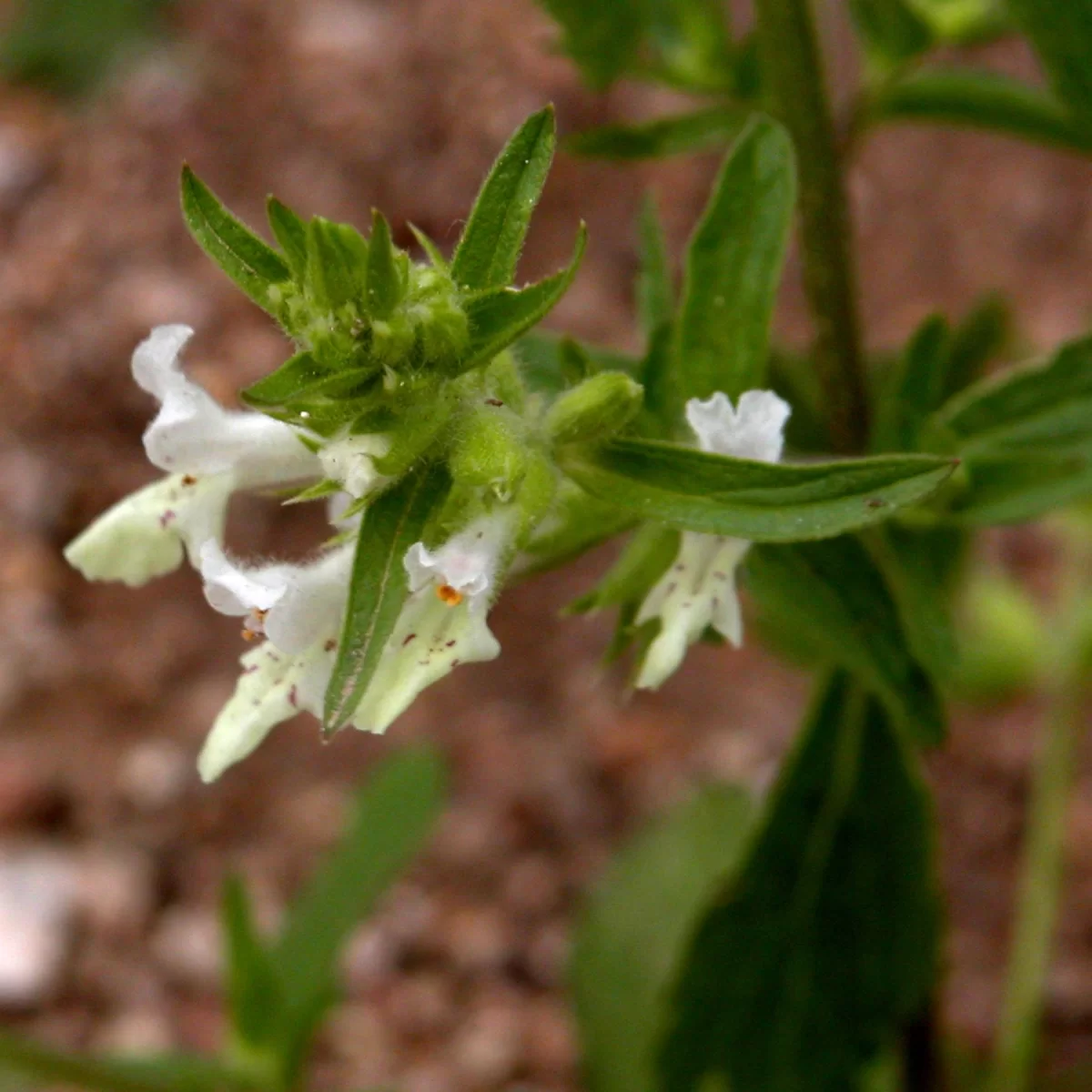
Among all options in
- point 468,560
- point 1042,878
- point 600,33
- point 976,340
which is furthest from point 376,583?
point 1042,878

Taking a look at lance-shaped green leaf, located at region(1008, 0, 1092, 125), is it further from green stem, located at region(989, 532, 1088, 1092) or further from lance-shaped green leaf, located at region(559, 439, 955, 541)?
green stem, located at region(989, 532, 1088, 1092)

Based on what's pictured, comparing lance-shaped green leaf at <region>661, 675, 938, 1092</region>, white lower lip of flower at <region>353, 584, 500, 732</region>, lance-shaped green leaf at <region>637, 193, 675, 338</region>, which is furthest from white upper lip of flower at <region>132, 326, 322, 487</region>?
lance-shaped green leaf at <region>661, 675, 938, 1092</region>

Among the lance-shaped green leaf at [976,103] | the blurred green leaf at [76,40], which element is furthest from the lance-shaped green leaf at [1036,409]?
the blurred green leaf at [76,40]

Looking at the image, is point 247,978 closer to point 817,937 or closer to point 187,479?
point 817,937

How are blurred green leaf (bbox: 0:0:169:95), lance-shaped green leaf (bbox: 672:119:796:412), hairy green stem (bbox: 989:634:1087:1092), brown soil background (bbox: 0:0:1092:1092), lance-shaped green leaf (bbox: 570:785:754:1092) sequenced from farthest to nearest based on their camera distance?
blurred green leaf (bbox: 0:0:169:95), brown soil background (bbox: 0:0:1092:1092), lance-shaped green leaf (bbox: 570:785:754:1092), hairy green stem (bbox: 989:634:1087:1092), lance-shaped green leaf (bbox: 672:119:796:412)

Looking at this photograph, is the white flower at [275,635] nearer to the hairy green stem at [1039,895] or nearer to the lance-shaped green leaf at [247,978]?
the lance-shaped green leaf at [247,978]

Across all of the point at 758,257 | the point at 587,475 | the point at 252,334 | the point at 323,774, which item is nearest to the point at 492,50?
the point at 252,334
